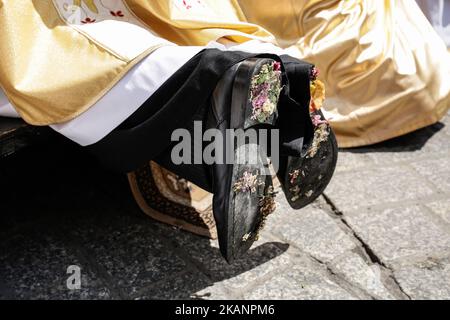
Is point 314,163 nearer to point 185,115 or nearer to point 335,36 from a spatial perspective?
point 185,115

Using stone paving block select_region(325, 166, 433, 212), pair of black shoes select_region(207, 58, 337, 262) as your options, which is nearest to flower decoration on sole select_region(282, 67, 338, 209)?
pair of black shoes select_region(207, 58, 337, 262)

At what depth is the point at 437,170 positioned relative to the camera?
3051mm

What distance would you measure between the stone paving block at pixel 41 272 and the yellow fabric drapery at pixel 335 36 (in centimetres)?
72

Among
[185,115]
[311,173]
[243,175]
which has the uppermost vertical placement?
[185,115]

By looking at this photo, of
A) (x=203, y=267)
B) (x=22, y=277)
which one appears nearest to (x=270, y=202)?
(x=203, y=267)

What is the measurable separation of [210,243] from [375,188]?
33.4 inches

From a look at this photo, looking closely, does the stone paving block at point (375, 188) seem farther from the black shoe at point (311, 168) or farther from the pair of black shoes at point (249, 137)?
the pair of black shoes at point (249, 137)

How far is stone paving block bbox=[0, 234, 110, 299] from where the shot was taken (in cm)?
211

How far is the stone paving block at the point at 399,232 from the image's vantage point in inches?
96.0

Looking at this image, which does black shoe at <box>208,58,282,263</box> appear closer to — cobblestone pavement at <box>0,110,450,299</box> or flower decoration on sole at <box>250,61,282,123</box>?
flower decoration on sole at <box>250,61,282,123</box>

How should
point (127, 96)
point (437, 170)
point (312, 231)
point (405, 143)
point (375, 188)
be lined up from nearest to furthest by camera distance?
point (127, 96) → point (312, 231) → point (375, 188) → point (437, 170) → point (405, 143)

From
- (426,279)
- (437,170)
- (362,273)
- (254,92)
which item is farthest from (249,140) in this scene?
(437,170)

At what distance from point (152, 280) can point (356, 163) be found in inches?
51.0

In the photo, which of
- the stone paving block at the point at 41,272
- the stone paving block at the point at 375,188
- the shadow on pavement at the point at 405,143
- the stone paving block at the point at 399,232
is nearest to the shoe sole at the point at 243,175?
the stone paving block at the point at 41,272
